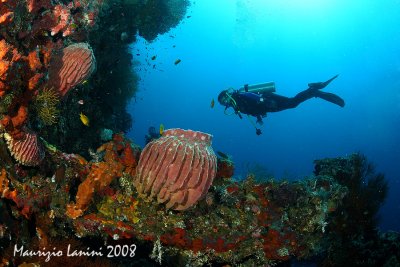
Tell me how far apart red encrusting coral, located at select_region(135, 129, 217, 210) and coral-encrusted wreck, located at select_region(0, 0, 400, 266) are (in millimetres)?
14

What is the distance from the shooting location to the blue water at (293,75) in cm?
9500

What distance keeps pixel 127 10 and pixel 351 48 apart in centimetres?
12205

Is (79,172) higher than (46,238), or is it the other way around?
(79,172)

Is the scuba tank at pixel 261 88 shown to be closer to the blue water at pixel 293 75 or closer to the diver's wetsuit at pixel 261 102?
the diver's wetsuit at pixel 261 102

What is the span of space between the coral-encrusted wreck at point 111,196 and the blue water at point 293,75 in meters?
73.5

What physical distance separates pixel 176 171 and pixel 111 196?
1027 millimetres

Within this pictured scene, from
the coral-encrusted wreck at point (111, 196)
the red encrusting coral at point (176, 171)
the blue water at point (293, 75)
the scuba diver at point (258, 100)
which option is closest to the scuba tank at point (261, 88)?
the scuba diver at point (258, 100)

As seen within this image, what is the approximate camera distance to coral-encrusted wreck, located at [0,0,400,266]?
3502mm

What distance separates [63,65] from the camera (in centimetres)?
462

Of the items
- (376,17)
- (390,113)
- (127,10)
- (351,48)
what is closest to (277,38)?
(351,48)

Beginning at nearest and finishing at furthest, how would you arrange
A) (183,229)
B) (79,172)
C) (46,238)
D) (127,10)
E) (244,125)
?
(46,238) < (183,229) < (79,172) < (127,10) < (244,125)

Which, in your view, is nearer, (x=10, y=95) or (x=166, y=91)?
(x=10, y=95)

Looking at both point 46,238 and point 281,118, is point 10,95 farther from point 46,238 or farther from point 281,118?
point 281,118

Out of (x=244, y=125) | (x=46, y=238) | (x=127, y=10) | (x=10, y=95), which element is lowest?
(x=46, y=238)
